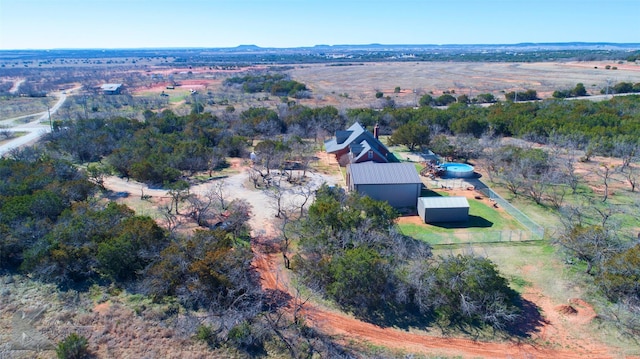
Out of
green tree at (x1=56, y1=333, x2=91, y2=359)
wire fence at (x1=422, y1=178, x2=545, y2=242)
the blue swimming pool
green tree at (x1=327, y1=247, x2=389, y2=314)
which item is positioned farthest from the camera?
the blue swimming pool

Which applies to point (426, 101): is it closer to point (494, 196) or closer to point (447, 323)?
point (494, 196)

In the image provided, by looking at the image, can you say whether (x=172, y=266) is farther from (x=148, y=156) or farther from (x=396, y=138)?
(x=396, y=138)

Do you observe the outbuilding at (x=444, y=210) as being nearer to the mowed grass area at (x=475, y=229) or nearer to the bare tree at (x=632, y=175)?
the mowed grass area at (x=475, y=229)

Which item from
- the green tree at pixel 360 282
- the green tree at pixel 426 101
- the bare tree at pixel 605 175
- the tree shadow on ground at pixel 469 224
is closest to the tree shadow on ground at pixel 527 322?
the green tree at pixel 360 282

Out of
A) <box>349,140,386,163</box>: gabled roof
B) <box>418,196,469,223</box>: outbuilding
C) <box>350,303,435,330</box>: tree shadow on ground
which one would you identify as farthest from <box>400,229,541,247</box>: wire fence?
<box>349,140,386,163</box>: gabled roof

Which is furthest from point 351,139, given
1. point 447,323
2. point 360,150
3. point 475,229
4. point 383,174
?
point 447,323

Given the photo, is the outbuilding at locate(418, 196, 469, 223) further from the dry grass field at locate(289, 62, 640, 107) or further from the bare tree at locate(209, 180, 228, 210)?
the dry grass field at locate(289, 62, 640, 107)
